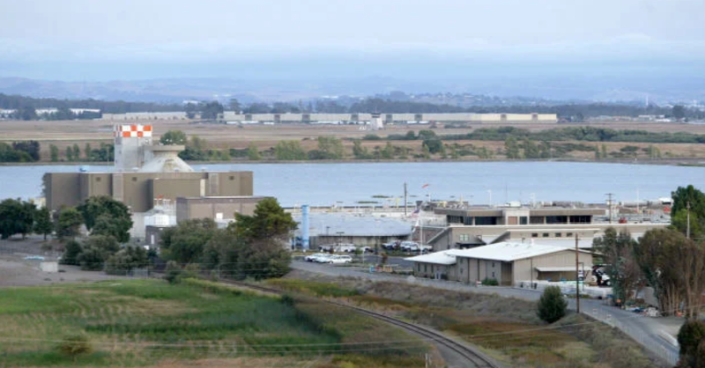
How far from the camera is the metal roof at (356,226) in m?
25.2

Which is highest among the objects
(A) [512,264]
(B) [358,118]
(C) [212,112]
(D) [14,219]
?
(C) [212,112]

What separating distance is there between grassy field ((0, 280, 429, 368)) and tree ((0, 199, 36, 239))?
8468mm

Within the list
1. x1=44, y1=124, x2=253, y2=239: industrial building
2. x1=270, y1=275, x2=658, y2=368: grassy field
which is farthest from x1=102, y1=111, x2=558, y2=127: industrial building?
x1=270, y1=275, x2=658, y2=368: grassy field

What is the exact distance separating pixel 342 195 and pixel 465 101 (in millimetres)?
114661

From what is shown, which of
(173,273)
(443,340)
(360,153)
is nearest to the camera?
(443,340)

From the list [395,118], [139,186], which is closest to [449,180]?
[139,186]

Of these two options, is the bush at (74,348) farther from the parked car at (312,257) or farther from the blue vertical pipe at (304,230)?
the blue vertical pipe at (304,230)

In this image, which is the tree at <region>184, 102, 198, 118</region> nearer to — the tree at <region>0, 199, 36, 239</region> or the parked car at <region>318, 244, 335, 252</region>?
the tree at <region>0, 199, 36, 239</region>

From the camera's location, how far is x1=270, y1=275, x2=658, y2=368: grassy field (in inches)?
485

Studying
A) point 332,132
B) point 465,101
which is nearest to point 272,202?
point 332,132

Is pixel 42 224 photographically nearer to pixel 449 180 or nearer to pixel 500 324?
pixel 500 324

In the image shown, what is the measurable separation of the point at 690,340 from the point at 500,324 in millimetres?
3314

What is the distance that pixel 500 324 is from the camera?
14539mm

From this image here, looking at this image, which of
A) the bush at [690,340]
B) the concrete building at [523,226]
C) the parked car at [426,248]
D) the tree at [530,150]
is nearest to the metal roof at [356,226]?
the concrete building at [523,226]
